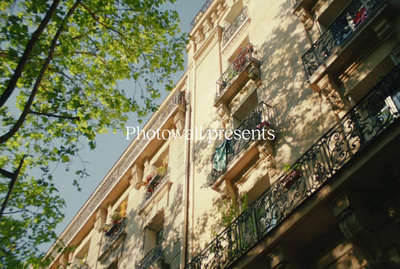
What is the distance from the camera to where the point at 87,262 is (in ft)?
66.5

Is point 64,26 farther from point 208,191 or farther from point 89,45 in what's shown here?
point 208,191

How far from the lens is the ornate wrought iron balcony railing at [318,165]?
8.05 metres

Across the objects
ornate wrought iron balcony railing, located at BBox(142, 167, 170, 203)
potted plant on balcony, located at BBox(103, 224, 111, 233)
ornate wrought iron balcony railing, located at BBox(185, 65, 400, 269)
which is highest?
ornate wrought iron balcony railing, located at BBox(142, 167, 170, 203)

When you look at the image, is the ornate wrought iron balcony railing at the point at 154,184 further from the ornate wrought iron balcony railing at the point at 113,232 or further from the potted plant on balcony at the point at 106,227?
the potted plant on balcony at the point at 106,227

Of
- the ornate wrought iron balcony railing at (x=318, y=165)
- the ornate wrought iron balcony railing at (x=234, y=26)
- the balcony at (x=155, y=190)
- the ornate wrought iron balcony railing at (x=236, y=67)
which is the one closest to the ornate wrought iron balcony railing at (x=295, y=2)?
the ornate wrought iron balcony railing at (x=236, y=67)

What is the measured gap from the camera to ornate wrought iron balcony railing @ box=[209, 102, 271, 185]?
12430mm

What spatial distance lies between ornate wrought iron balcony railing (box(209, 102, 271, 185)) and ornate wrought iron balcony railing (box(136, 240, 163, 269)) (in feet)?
11.5

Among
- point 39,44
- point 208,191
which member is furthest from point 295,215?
point 39,44

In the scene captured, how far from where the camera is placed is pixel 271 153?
37.8 ft

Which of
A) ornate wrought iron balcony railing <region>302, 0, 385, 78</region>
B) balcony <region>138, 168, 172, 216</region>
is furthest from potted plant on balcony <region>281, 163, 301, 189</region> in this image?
balcony <region>138, 168, 172, 216</region>

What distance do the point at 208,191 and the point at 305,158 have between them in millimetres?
5169

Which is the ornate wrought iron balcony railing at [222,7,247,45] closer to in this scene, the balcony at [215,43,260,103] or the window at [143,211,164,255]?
the balcony at [215,43,260,103]

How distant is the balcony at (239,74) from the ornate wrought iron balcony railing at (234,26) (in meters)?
1.81

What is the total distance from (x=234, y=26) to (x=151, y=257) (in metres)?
9.75
